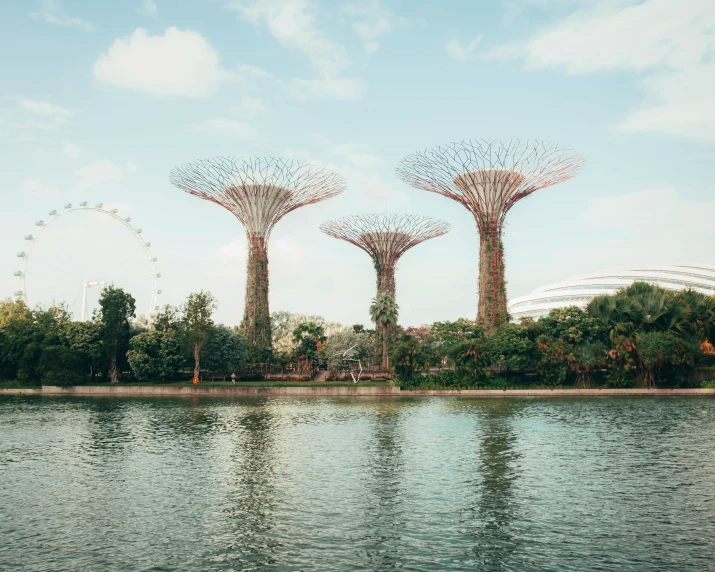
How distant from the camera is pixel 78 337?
6994 centimetres

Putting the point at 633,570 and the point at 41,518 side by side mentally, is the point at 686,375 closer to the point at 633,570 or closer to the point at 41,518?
the point at 633,570

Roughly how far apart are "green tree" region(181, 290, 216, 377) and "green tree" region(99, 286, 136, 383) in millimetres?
6618

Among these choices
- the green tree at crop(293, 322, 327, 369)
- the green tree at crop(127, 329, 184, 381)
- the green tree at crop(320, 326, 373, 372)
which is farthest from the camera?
the green tree at crop(293, 322, 327, 369)

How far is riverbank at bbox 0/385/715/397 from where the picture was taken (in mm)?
58844

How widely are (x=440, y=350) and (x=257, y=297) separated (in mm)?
24364

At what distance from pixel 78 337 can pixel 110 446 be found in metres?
42.3

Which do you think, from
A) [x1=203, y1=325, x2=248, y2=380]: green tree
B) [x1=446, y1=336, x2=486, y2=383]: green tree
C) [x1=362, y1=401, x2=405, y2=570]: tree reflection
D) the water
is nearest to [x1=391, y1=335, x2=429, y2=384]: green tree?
[x1=446, y1=336, x2=486, y2=383]: green tree

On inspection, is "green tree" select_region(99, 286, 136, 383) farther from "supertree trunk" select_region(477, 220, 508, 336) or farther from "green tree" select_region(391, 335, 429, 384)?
"supertree trunk" select_region(477, 220, 508, 336)

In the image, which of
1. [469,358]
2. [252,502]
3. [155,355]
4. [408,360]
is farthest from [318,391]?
[252,502]

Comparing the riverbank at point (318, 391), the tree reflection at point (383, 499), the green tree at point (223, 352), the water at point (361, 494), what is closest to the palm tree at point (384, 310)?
the riverbank at point (318, 391)

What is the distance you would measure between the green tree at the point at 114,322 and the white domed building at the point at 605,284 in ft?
202

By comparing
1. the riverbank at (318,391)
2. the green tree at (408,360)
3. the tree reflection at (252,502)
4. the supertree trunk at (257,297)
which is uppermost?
the supertree trunk at (257,297)

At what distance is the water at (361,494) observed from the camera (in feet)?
51.3

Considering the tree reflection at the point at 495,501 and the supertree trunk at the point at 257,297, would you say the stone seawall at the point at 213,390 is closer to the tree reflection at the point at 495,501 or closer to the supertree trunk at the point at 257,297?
the supertree trunk at the point at 257,297
